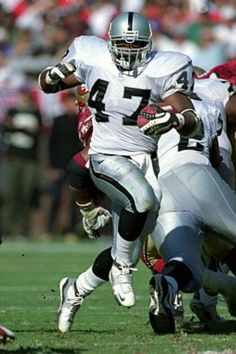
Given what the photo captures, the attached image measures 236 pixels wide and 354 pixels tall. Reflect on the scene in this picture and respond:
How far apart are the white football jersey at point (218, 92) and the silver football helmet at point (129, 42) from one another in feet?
2.48

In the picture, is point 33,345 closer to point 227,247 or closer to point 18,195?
point 227,247

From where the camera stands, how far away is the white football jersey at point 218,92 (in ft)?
19.2

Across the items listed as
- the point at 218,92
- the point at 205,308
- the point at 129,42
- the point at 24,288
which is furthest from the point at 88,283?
the point at 24,288

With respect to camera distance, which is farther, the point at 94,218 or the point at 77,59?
the point at 94,218

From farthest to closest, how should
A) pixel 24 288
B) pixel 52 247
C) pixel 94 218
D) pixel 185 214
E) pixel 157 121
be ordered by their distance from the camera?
pixel 52 247
pixel 24 288
pixel 94 218
pixel 185 214
pixel 157 121

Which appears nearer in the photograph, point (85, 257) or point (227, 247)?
point (227, 247)

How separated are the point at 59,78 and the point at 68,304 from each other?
3.78 ft

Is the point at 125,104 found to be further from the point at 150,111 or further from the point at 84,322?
the point at 84,322

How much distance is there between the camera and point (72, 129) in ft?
37.1

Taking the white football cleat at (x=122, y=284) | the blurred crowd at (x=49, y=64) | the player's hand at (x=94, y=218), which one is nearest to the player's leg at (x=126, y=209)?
the white football cleat at (x=122, y=284)

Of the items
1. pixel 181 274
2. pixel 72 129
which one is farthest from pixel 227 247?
pixel 72 129

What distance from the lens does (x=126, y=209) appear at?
5070mm

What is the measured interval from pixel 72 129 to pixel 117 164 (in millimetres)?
6203

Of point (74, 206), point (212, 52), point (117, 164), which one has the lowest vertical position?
point (74, 206)
